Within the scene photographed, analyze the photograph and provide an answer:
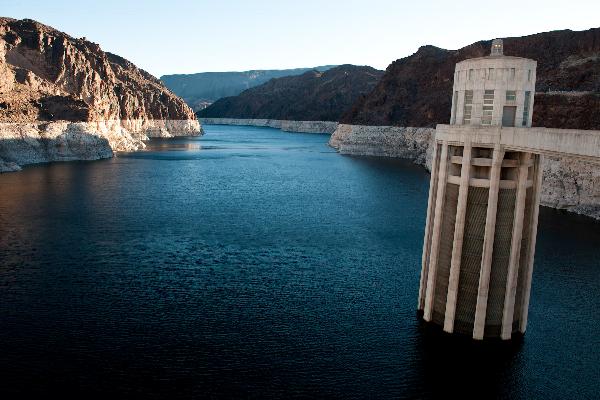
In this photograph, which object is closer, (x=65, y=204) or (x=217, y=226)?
(x=217, y=226)

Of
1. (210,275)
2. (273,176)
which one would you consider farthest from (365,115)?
(210,275)

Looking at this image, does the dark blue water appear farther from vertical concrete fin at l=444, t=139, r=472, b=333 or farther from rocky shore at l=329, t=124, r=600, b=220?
rocky shore at l=329, t=124, r=600, b=220

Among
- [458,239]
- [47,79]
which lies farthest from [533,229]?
[47,79]

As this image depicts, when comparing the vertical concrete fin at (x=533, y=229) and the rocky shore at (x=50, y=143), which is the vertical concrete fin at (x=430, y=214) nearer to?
the vertical concrete fin at (x=533, y=229)

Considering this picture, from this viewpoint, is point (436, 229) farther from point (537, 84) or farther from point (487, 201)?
point (537, 84)

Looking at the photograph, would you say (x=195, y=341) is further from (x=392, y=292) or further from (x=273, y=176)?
(x=273, y=176)
